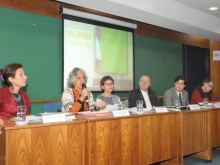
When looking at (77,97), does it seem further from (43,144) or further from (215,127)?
(215,127)

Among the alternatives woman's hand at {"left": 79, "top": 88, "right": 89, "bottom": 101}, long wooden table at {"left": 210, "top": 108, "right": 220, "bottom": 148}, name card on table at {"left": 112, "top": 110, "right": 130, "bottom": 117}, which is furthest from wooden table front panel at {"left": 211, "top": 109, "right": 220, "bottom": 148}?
woman's hand at {"left": 79, "top": 88, "right": 89, "bottom": 101}

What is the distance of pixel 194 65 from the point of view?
6.86 meters

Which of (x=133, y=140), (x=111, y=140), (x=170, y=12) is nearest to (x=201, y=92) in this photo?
(x=170, y=12)

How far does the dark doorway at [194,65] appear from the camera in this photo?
21.7 ft

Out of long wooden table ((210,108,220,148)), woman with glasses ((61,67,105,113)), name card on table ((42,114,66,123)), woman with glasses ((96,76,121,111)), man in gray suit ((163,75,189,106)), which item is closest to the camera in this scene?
name card on table ((42,114,66,123))

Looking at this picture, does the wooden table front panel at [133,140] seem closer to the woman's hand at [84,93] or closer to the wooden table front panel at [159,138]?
the wooden table front panel at [159,138]

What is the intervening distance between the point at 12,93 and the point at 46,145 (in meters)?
0.92

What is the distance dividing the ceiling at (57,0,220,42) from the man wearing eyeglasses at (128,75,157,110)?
3.75ft

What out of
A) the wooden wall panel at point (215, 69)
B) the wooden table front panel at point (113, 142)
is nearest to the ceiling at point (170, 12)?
the wooden wall panel at point (215, 69)

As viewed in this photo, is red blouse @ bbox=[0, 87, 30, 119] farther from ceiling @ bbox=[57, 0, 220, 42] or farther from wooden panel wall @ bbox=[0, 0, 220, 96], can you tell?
ceiling @ bbox=[57, 0, 220, 42]

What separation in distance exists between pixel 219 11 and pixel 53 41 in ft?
11.1

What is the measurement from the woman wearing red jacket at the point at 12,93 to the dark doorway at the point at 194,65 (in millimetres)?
4803

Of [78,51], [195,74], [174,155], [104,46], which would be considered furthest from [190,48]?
[174,155]

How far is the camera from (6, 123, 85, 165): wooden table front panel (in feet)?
5.98
